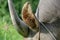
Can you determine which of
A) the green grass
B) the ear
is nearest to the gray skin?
the ear

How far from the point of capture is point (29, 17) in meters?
3.57

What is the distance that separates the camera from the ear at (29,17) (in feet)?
11.6

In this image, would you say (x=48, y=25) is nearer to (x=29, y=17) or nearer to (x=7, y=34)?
(x=29, y=17)

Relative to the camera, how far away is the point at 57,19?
3.73 m

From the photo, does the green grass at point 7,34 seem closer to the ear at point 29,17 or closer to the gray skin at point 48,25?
the gray skin at point 48,25

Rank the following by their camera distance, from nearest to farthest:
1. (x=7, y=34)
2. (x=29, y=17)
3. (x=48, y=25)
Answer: (x=29, y=17), (x=48, y=25), (x=7, y=34)

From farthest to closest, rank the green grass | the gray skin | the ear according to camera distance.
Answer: the green grass → the gray skin → the ear

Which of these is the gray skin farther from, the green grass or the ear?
the green grass

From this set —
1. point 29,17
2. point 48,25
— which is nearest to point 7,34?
point 48,25

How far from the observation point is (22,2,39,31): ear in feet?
11.6

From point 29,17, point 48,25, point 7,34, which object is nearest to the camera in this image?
point 29,17

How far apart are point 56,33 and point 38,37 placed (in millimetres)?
195

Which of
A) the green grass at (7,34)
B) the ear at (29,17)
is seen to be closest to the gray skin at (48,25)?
the ear at (29,17)

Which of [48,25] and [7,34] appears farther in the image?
[7,34]
